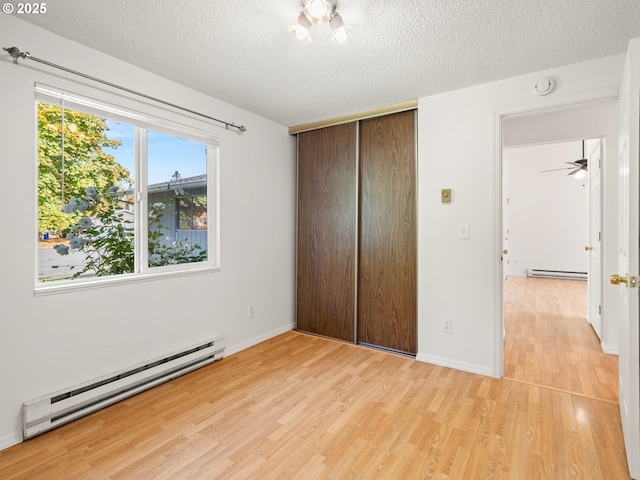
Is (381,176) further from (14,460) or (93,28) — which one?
(14,460)

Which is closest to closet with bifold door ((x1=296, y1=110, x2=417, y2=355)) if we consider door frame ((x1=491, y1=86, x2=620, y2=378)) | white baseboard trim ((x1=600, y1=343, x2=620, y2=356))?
door frame ((x1=491, y1=86, x2=620, y2=378))

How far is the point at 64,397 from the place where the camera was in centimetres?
198

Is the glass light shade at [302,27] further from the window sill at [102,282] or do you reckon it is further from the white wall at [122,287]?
the window sill at [102,282]

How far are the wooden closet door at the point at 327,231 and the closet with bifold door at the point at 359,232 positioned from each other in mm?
10

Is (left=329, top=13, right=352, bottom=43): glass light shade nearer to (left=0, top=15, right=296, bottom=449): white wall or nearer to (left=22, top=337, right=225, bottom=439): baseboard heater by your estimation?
(left=0, top=15, right=296, bottom=449): white wall

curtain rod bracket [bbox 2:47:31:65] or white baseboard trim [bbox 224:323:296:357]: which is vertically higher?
curtain rod bracket [bbox 2:47:31:65]

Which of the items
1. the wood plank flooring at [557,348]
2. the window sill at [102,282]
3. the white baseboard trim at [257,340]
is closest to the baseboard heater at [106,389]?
the white baseboard trim at [257,340]

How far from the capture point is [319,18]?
1646mm

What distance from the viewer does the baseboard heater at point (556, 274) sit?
7191 millimetres

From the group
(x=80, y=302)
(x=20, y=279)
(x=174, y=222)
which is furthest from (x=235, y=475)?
(x=174, y=222)

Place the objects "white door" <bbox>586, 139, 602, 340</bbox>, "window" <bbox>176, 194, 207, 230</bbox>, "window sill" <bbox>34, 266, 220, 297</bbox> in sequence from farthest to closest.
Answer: "white door" <bbox>586, 139, 602, 340</bbox>, "window" <bbox>176, 194, 207, 230</bbox>, "window sill" <bbox>34, 266, 220, 297</bbox>

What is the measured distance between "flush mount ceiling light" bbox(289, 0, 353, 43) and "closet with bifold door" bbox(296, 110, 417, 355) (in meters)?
1.48

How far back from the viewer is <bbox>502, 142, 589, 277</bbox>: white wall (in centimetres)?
732

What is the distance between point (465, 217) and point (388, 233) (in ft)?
2.35
